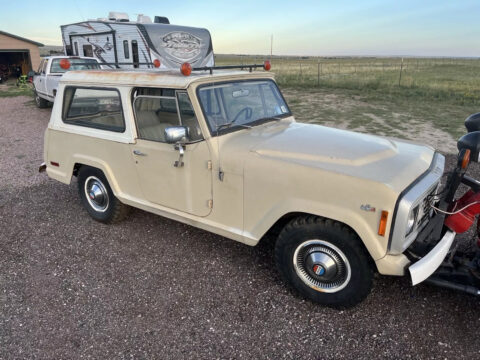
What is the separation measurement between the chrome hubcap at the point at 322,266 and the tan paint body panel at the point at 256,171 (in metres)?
0.32

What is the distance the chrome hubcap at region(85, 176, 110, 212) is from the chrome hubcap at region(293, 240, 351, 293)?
2.60m

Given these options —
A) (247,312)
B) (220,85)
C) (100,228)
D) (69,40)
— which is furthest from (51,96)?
(247,312)

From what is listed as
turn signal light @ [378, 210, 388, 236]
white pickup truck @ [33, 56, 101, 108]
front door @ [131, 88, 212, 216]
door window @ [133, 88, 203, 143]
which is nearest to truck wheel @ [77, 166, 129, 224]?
front door @ [131, 88, 212, 216]

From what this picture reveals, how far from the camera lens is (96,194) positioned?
14.5ft

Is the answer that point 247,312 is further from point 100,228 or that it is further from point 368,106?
point 368,106

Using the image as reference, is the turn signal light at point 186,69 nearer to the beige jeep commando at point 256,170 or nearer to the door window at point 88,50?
the beige jeep commando at point 256,170

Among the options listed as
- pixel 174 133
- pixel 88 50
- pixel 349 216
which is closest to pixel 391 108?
pixel 349 216

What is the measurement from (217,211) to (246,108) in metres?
1.12

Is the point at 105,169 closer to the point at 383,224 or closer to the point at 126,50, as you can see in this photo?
the point at 383,224

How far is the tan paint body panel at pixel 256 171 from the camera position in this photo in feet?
8.27

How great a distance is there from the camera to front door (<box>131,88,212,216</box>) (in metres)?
3.21

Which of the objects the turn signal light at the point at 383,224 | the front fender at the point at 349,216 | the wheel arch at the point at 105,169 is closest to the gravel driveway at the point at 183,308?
the wheel arch at the point at 105,169

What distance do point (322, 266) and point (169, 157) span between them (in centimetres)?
170

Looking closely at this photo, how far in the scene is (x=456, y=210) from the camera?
114 inches
